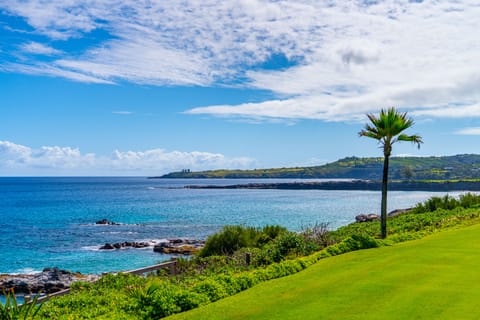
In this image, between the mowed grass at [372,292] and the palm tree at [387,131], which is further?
the palm tree at [387,131]

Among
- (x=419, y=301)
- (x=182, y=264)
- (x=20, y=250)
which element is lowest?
(x=20, y=250)

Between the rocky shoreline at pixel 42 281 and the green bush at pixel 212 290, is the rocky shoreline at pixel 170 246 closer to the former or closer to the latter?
the rocky shoreline at pixel 42 281

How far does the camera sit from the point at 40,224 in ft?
230

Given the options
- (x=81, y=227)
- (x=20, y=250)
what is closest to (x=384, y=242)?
(x=20, y=250)

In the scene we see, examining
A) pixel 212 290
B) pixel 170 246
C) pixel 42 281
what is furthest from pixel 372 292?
pixel 170 246

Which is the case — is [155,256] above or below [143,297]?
below

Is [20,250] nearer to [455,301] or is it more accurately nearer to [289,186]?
[455,301]

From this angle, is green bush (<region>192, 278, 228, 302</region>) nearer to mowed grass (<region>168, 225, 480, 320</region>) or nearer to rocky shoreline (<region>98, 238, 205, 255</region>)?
mowed grass (<region>168, 225, 480, 320</region>)

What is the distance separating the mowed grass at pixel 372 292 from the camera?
10219 millimetres

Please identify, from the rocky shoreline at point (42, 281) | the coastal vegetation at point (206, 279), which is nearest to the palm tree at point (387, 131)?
the coastal vegetation at point (206, 279)

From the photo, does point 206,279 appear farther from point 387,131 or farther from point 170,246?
point 170,246

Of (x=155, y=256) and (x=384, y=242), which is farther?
(x=155, y=256)

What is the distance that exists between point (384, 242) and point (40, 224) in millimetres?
61604

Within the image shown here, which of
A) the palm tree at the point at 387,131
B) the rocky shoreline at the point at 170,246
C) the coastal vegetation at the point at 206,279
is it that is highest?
the palm tree at the point at 387,131
